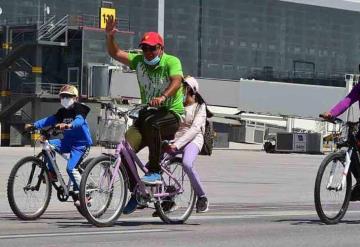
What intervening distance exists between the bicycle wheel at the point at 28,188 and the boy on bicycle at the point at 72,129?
15 cm

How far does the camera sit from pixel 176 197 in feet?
32.1

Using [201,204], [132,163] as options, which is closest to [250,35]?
[201,204]

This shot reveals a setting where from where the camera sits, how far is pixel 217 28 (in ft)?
329

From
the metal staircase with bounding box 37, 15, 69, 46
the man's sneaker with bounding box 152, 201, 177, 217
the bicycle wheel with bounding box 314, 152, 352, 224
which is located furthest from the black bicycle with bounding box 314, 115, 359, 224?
the metal staircase with bounding box 37, 15, 69, 46

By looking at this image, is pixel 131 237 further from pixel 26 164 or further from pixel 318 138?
pixel 318 138

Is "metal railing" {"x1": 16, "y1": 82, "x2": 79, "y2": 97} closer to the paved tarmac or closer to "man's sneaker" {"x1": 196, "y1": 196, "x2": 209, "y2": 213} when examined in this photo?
the paved tarmac

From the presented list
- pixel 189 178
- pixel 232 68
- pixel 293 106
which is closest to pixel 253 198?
pixel 189 178

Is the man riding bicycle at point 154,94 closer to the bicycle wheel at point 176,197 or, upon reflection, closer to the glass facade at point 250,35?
the bicycle wheel at point 176,197

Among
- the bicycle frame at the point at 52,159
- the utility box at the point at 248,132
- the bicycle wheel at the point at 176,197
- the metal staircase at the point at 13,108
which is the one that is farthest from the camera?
the utility box at the point at 248,132

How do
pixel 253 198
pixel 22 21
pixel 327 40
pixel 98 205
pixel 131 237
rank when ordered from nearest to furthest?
1. pixel 131 237
2. pixel 98 205
3. pixel 253 198
4. pixel 22 21
5. pixel 327 40

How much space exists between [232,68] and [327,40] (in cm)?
1760

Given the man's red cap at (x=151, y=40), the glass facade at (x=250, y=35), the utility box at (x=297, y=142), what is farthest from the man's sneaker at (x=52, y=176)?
the glass facade at (x=250, y=35)

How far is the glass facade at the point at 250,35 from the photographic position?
93.4 metres

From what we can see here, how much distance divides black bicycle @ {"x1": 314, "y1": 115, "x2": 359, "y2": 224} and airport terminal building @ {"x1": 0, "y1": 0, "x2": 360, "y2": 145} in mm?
48967
